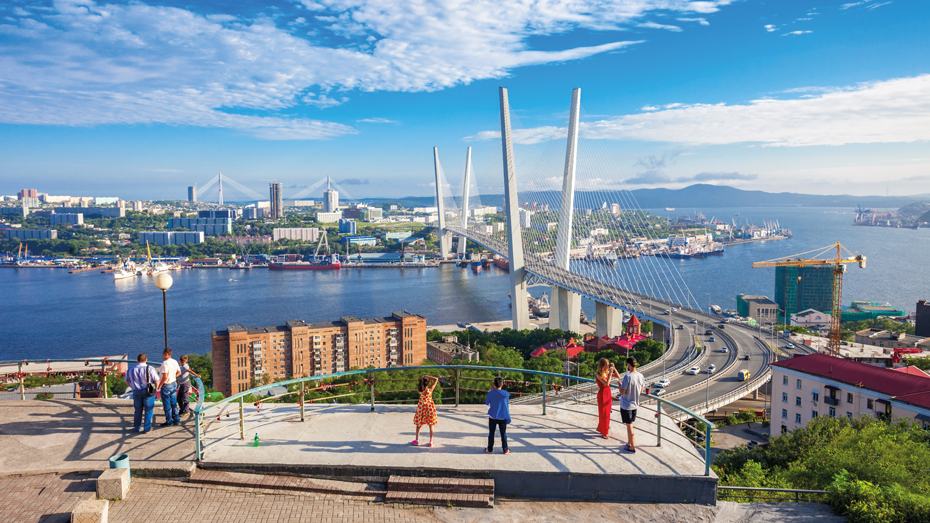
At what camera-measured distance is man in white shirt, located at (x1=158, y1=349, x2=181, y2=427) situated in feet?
7.80

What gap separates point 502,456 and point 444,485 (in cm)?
27

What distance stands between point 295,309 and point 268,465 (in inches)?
972

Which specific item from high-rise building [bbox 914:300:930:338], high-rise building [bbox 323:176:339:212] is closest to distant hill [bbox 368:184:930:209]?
high-rise building [bbox 323:176:339:212]

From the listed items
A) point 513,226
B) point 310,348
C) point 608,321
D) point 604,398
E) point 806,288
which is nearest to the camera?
point 604,398

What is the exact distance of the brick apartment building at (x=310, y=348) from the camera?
15.3 m

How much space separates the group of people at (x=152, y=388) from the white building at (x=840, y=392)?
22.6ft

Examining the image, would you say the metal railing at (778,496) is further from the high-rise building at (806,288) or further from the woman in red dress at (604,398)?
the high-rise building at (806,288)

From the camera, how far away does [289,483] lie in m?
2.00

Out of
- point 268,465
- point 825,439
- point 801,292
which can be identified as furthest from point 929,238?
point 268,465

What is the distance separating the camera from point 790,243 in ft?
185

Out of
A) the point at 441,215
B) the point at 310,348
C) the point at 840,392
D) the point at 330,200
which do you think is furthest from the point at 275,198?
the point at 840,392

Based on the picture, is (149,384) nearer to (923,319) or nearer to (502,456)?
(502,456)

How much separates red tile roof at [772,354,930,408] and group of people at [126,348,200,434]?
785cm

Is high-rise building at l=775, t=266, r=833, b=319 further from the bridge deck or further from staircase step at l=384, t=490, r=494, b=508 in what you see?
staircase step at l=384, t=490, r=494, b=508
